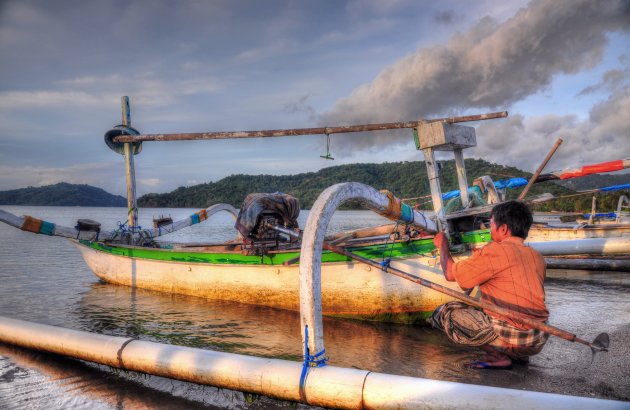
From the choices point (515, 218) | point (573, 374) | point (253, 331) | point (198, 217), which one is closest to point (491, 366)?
point (573, 374)

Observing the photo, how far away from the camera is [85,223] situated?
10.4 m

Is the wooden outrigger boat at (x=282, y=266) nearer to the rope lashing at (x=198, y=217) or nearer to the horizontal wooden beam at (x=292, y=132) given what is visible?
the horizontal wooden beam at (x=292, y=132)

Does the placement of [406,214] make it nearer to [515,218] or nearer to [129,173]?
[515,218]

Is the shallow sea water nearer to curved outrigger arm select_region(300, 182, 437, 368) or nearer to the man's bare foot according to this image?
the man's bare foot

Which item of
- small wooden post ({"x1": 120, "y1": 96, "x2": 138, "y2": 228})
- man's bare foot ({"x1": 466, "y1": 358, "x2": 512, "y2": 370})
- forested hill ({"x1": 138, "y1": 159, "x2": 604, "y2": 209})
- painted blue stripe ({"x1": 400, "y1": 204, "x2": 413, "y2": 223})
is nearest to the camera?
man's bare foot ({"x1": 466, "y1": 358, "x2": 512, "y2": 370})

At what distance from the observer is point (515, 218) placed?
169 inches

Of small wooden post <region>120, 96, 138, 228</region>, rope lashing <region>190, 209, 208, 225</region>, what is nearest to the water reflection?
small wooden post <region>120, 96, 138, 228</region>

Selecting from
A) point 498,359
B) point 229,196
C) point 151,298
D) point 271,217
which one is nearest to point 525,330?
point 498,359

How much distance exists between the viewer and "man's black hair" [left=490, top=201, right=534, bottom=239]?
4277 millimetres

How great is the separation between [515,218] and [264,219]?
4.41m

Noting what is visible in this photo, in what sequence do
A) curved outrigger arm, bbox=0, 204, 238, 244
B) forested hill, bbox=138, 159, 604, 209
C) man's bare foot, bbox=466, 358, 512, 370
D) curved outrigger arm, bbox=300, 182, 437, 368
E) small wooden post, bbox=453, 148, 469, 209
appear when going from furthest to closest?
forested hill, bbox=138, 159, 604, 209 < curved outrigger arm, bbox=0, 204, 238, 244 < small wooden post, bbox=453, 148, 469, 209 < man's bare foot, bbox=466, 358, 512, 370 < curved outrigger arm, bbox=300, 182, 437, 368

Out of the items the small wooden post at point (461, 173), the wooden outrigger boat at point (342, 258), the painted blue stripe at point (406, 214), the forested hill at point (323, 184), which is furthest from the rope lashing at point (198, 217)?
the forested hill at point (323, 184)

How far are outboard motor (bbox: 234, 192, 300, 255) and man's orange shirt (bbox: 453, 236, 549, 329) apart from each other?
3.88 metres

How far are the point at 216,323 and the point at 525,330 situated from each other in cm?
540
